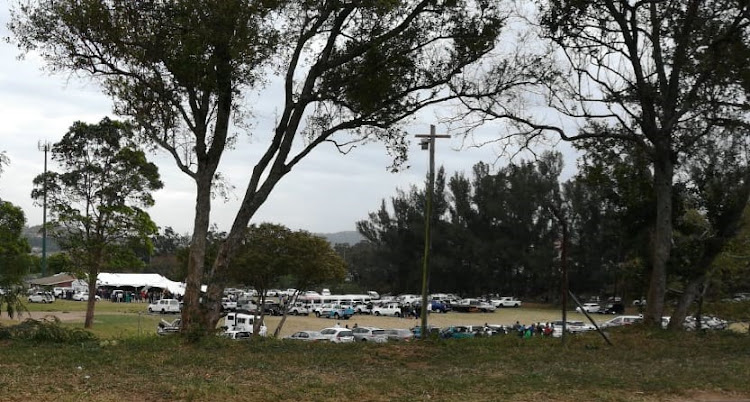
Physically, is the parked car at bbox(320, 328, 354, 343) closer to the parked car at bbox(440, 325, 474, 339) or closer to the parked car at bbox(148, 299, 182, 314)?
the parked car at bbox(440, 325, 474, 339)

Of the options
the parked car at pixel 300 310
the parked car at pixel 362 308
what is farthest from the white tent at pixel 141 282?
the parked car at pixel 362 308

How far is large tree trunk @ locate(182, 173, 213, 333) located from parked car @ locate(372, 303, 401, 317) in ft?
134

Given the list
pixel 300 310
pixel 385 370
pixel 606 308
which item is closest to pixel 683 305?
pixel 385 370

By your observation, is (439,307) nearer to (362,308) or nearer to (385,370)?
(362,308)

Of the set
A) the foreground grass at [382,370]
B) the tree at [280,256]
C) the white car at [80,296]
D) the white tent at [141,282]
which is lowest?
the white car at [80,296]

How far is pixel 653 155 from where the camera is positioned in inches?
614

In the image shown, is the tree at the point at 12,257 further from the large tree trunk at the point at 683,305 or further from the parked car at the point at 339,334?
the large tree trunk at the point at 683,305

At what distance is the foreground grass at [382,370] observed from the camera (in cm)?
786

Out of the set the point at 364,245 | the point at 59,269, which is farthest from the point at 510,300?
the point at 59,269

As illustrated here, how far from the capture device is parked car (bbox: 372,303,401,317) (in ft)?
175

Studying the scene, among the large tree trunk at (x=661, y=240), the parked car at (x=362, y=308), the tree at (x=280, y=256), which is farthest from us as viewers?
the parked car at (x=362, y=308)

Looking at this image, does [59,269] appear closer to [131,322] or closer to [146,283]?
[131,322]

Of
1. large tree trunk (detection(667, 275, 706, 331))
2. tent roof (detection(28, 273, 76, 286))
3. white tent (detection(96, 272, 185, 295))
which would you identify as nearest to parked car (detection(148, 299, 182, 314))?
white tent (detection(96, 272, 185, 295))

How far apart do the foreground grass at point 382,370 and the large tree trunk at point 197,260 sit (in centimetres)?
65
